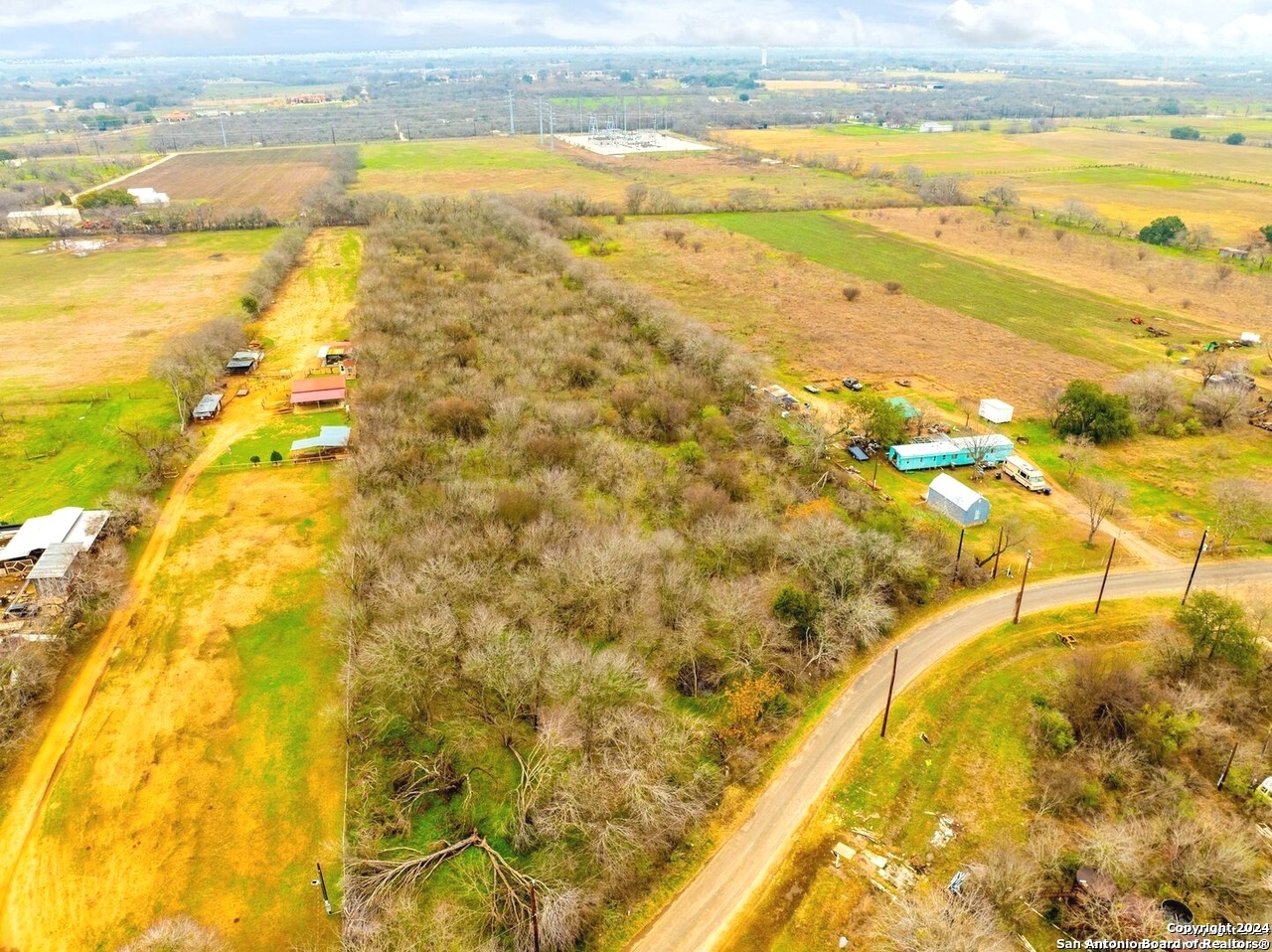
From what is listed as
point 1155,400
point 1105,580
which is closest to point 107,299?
point 1105,580

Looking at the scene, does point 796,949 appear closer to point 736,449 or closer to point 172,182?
point 736,449

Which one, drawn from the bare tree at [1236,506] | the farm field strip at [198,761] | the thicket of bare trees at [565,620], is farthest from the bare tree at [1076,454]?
the farm field strip at [198,761]

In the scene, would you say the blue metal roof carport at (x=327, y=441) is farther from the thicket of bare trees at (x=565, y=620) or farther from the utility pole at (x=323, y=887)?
the utility pole at (x=323, y=887)

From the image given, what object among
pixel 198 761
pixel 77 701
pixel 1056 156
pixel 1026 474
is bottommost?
pixel 198 761

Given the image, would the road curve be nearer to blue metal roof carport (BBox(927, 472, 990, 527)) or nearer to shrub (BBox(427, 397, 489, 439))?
blue metal roof carport (BBox(927, 472, 990, 527))

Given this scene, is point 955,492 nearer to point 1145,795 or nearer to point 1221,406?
point 1145,795
